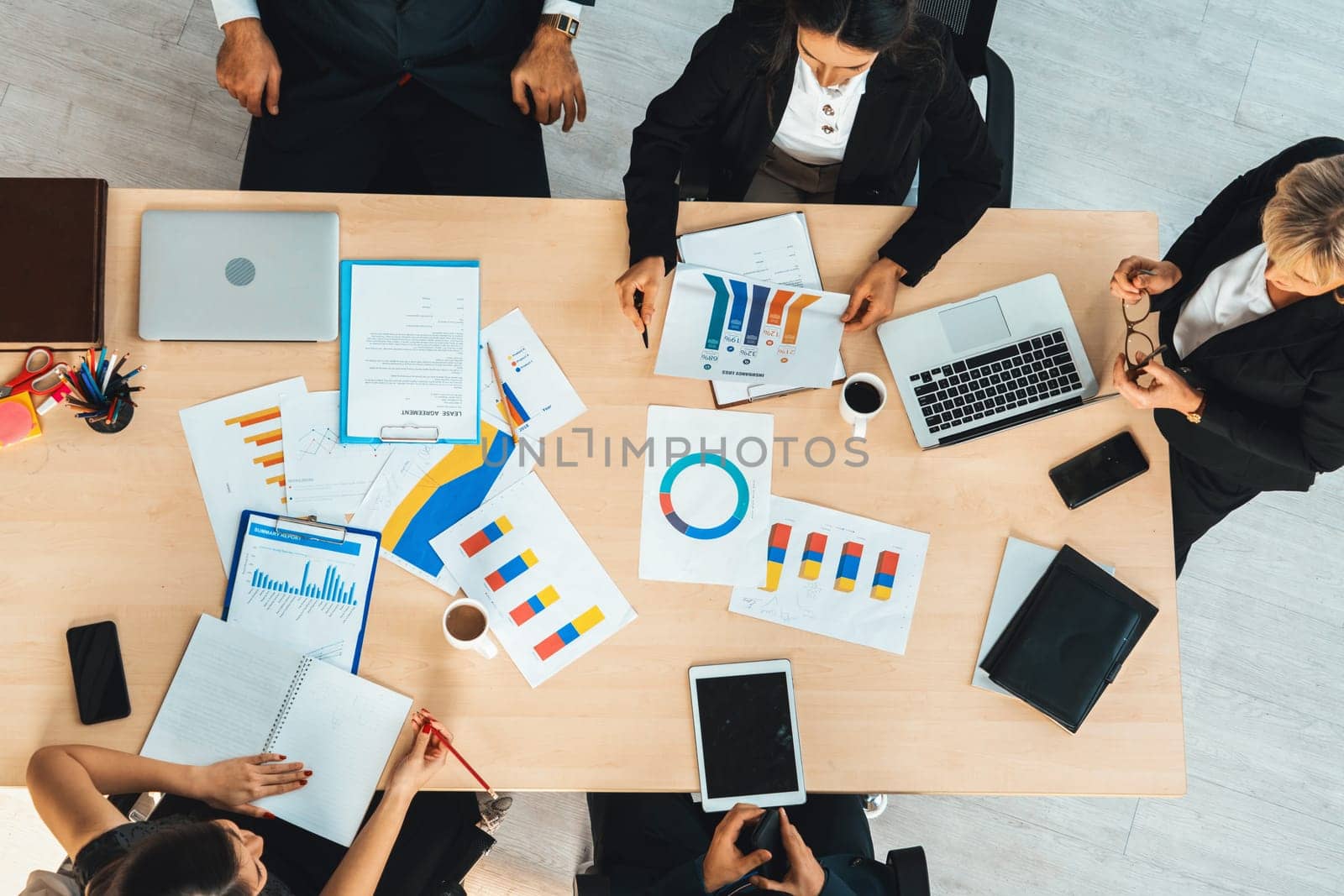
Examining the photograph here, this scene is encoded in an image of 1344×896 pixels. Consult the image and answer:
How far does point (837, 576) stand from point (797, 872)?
450mm

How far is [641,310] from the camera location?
4.83 feet

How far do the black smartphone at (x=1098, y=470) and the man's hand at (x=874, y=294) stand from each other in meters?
0.39

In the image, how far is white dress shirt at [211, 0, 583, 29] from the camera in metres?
1.67

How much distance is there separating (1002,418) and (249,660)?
127cm

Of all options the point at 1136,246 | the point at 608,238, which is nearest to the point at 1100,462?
the point at 1136,246

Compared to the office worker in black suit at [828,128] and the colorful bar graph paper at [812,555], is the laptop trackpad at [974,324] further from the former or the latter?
the colorful bar graph paper at [812,555]

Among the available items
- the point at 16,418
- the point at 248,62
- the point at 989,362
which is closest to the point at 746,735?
the point at 989,362

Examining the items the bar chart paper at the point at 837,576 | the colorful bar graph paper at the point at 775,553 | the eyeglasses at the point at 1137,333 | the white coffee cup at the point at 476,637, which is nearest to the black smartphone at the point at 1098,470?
the eyeglasses at the point at 1137,333

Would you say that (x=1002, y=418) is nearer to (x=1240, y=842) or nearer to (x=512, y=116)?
(x=512, y=116)

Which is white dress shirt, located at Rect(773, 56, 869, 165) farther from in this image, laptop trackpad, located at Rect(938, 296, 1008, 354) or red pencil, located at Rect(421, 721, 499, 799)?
red pencil, located at Rect(421, 721, 499, 799)

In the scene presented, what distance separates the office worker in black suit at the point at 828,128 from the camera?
1.46m

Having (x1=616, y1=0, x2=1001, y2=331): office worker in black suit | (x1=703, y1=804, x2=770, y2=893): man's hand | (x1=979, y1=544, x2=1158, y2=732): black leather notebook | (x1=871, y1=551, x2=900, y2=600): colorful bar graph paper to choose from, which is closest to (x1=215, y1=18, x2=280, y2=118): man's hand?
(x1=616, y1=0, x2=1001, y2=331): office worker in black suit

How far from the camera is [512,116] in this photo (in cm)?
182

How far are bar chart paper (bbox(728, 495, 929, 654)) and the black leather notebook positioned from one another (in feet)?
0.56
